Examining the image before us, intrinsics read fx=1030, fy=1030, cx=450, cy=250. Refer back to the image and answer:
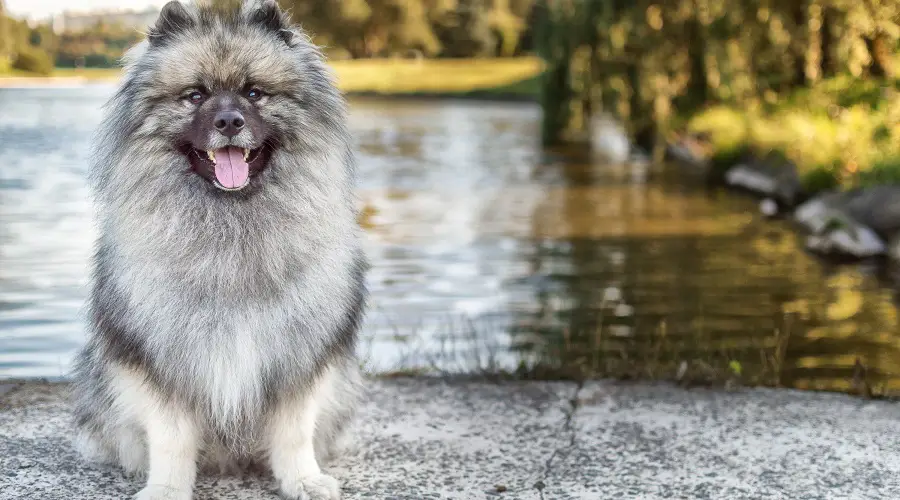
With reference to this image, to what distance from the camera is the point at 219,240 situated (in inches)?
138

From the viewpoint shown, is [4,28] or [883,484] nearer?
[883,484]

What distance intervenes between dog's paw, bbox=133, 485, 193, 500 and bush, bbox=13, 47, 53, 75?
80.6 metres

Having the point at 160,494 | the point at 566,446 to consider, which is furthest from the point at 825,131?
the point at 160,494

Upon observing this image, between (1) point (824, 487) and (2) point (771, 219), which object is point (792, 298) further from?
(1) point (824, 487)

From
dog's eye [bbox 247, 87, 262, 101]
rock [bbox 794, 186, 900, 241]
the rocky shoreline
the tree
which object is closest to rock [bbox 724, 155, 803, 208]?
the rocky shoreline

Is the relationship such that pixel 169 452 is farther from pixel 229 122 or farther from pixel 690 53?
pixel 690 53

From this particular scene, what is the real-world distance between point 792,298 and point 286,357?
Result: 24.9 ft

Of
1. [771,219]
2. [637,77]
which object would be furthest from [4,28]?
[771,219]

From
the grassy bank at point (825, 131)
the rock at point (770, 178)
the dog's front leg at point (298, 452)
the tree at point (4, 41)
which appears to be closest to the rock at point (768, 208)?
the rock at point (770, 178)

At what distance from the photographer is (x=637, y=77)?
2227 cm

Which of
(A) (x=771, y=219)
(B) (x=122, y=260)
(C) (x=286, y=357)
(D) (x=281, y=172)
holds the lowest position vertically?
(A) (x=771, y=219)

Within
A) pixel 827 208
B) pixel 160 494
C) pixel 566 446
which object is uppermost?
pixel 160 494

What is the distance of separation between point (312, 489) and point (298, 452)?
0.14 metres

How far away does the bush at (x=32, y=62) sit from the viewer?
76.8 m
